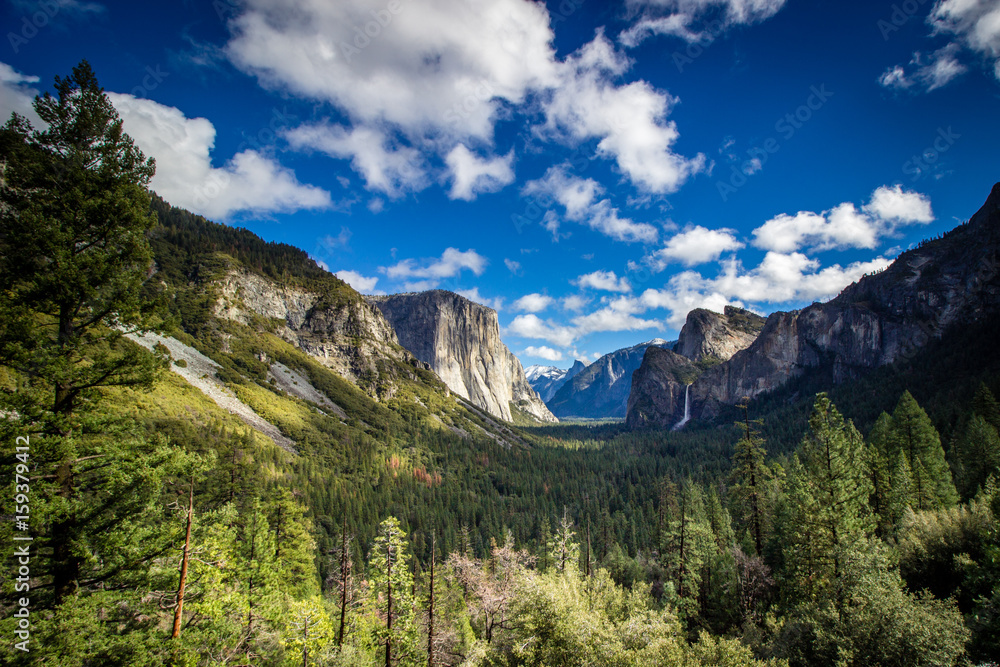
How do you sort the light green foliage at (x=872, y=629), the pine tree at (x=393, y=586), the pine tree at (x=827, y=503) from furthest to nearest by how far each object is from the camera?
the pine tree at (x=827, y=503)
the pine tree at (x=393, y=586)
the light green foliage at (x=872, y=629)

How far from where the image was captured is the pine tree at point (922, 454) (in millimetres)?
33500

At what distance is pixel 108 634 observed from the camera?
8.80m

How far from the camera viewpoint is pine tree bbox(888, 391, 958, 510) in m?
33.5

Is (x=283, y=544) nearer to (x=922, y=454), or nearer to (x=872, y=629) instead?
(x=872, y=629)

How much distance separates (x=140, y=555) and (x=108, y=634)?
5.30ft

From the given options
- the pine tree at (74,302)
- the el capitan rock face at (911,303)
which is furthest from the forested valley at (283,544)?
the el capitan rock face at (911,303)

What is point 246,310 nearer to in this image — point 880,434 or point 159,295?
point 159,295

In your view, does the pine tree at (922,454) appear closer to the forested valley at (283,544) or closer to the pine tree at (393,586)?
the forested valley at (283,544)

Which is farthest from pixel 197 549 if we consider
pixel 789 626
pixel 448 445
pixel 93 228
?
pixel 448 445

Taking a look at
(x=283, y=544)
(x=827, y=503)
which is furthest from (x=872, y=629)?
(x=283, y=544)

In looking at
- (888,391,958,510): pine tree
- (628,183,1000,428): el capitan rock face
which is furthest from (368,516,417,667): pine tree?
(628,183,1000,428): el capitan rock face

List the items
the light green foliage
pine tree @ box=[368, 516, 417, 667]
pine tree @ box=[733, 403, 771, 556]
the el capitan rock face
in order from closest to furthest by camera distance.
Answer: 1. the light green foliage
2. pine tree @ box=[368, 516, 417, 667]
3. pine tree @ box=[733, 403, 771, 556]
4. the el capitan rock face

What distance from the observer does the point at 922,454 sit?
38469 mm

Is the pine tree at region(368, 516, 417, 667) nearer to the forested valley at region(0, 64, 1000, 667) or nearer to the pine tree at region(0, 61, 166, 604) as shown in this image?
the forested valley at region(0, 64, 1000, 667)
